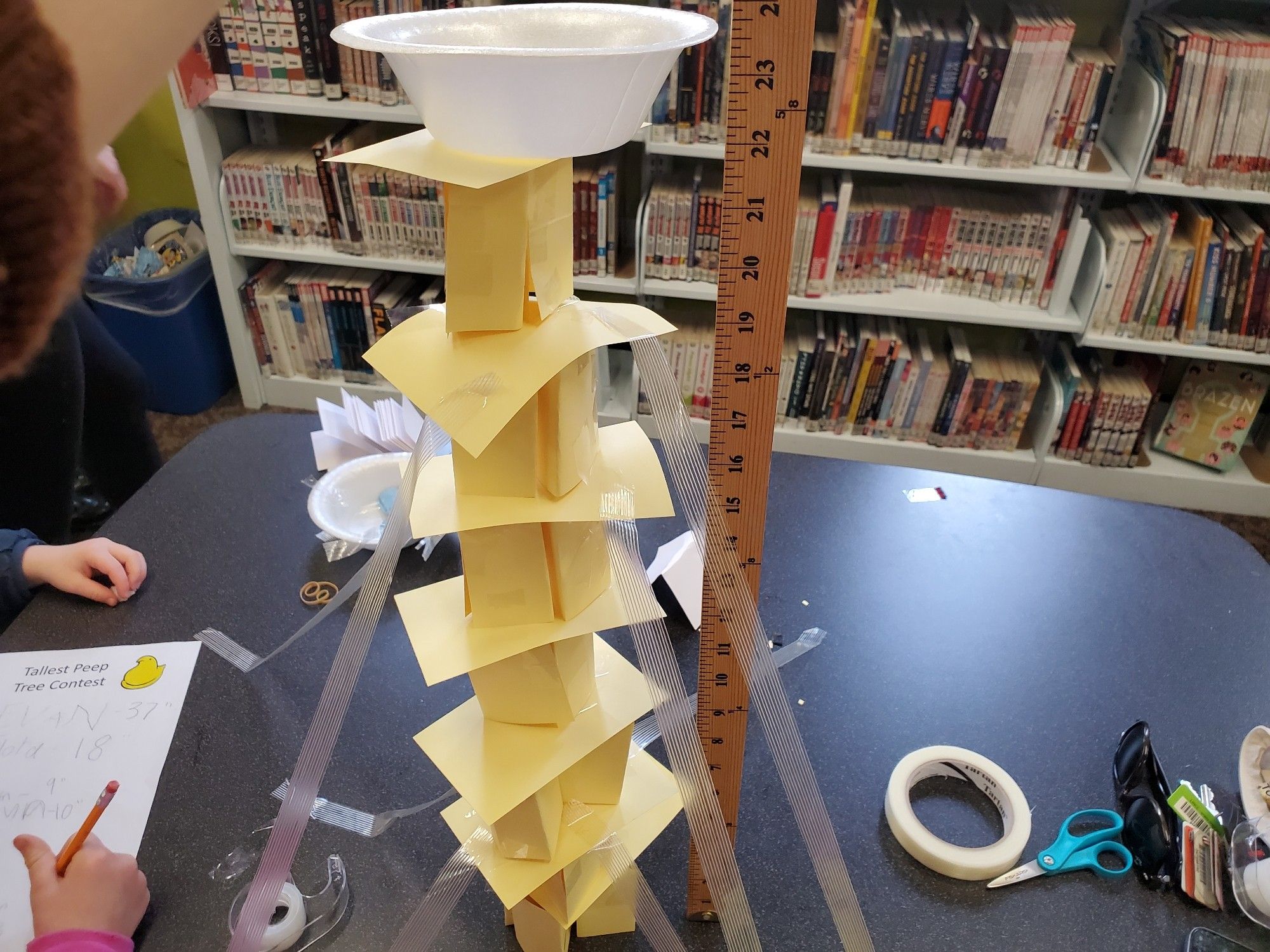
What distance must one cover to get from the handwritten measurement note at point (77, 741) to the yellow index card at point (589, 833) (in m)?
0.34

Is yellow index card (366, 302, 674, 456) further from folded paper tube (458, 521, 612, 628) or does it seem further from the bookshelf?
the bookshelf

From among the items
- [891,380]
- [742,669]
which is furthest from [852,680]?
[891,380]

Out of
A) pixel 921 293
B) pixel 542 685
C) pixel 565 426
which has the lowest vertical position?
pixel 921 293

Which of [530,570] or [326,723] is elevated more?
[530,570]

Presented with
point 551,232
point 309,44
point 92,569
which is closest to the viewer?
point 551,232

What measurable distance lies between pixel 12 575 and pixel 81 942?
57 centimetres

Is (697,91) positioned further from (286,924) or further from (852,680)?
(286,924)

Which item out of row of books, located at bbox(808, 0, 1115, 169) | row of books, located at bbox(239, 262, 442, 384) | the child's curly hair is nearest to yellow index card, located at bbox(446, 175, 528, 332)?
the child's curly hair

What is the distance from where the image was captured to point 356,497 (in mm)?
1220

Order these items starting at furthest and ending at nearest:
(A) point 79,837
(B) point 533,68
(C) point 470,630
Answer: (A) point 79,837 → (C) point 470,630 → (B) point 533,68

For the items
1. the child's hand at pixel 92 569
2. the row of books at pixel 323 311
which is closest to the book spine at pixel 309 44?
the row of books at pixel 323 311

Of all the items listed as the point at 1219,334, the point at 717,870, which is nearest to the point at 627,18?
the point at 717,870

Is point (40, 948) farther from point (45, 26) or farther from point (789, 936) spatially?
point (45, 26)

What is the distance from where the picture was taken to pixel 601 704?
74 centimetres
